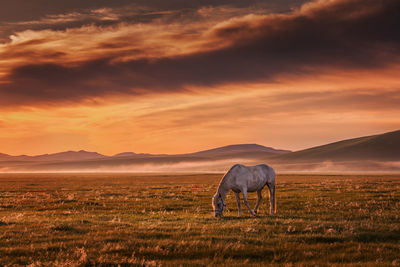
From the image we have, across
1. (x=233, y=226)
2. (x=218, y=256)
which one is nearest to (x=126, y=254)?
(x=218, y=256)

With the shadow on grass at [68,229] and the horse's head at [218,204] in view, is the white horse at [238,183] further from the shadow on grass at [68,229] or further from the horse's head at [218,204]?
the shadow on grass at [68,229]

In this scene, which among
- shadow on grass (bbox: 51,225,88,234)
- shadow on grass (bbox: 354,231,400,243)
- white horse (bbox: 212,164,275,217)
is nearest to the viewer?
shadow on grass (bbox: 354,231,400,243)

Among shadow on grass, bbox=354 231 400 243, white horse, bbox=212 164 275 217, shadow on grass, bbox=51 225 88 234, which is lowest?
shadow on grass, bbox=354 231 400 243

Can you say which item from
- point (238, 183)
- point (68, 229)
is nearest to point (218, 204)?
point (238, 183)

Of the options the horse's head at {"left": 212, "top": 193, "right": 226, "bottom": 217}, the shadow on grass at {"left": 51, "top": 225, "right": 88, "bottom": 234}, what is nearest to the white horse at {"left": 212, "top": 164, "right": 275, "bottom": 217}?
the horse's head at {"left": 212, "top": 193, "right": 226, "bottom": 217}

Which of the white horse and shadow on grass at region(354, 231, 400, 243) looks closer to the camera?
shadow on grass at region(354, 231, 400, 243)

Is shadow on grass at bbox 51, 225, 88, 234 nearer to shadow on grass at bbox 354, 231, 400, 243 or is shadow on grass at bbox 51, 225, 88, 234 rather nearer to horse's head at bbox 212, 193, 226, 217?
horse's head at bbox 212, 193, 226, 217

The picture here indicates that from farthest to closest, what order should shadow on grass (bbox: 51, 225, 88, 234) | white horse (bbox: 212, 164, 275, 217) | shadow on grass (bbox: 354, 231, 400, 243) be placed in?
white horse (bbox: 212, 164, 275, 217) < shadow on grass (bbox: 51, 225, 88, 234) < shadow on grass (bbox: 354, 231, 400, 243)

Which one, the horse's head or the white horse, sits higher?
the white horse

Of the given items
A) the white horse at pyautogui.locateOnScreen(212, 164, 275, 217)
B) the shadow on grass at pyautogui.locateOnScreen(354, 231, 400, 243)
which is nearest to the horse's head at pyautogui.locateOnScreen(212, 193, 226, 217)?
the white horse at pyautogui.locateOnScreen(212, 164, 275, 217)

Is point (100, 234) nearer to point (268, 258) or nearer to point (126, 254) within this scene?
point (126, 254)

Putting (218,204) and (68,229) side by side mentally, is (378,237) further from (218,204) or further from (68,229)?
(68,229)

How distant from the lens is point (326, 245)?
12.8 meters

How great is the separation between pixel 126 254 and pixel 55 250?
2589 mm
